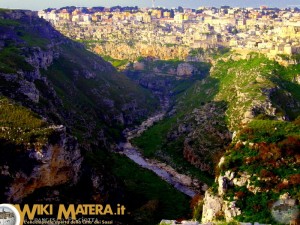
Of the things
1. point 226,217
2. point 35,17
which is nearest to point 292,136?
point 226,217

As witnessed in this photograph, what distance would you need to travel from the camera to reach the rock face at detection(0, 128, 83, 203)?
6172 centimetres

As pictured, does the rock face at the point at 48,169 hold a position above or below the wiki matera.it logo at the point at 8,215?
below

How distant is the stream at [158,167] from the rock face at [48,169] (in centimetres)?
2739

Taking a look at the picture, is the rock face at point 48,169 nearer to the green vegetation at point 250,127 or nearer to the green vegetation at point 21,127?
the green vegetation at point 21,127

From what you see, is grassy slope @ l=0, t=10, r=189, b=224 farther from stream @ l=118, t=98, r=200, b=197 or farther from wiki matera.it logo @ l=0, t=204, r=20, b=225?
wiki matera.it logo @ l=0, t=204, r=20, b=225

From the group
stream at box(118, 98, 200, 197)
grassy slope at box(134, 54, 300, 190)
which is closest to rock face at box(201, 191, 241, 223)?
stream at box(118, 98, 200, 197)

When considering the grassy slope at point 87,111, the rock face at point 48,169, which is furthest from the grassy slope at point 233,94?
the rock face at point 48,169

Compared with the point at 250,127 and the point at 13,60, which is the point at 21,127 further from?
the point at 13,60

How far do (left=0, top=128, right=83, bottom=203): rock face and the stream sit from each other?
89.9ft

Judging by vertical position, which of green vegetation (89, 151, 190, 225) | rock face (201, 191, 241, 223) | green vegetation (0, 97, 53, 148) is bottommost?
green vegetation (89, 151, 190, 225)

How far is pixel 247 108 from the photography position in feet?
336

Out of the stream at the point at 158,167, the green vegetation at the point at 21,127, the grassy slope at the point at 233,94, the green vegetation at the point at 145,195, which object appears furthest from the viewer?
the grassy slope at the point at 233,94

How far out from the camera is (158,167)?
105m

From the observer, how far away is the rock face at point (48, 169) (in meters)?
61.7
